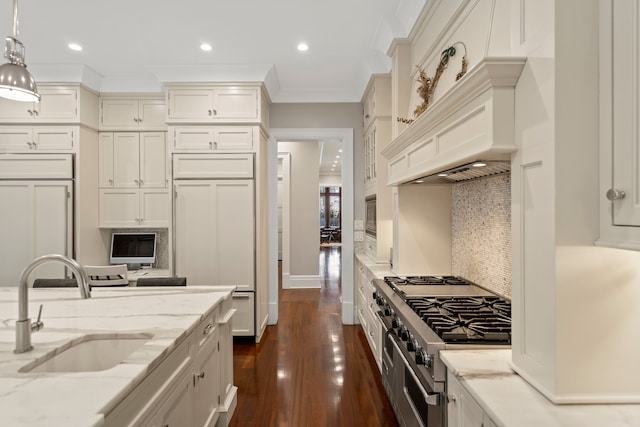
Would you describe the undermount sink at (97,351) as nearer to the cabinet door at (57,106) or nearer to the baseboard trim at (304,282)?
the cabinet door at (57,106)

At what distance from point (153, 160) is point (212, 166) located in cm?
85

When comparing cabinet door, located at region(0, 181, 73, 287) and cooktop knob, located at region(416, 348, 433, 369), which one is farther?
cabinet door, located at region(0, 181, 73, 287)

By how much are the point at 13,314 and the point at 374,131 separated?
3.32 m

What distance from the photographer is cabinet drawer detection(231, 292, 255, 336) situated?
12.4ft

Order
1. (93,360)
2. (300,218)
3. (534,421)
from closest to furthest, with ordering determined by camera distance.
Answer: (534,421), (93,360), (300,218)

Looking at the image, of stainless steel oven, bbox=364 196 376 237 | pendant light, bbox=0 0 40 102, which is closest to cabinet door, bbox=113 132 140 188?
pendant light, bbox=0 0 40 102

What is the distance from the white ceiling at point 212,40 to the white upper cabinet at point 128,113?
0.14 meters

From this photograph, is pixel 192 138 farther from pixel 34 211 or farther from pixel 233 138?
pixel 34 211

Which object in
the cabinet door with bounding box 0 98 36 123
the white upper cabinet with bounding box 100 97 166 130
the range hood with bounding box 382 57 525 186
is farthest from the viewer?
the white upper cabinet with bounding box 100 97 166 130

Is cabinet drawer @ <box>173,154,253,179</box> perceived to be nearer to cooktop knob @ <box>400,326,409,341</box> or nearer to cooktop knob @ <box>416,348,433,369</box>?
cooktop knob @ <box>400,326,409,341</box>

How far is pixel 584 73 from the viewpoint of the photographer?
1.05 metres

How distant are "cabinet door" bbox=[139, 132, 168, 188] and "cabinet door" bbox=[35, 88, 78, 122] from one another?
0.71m

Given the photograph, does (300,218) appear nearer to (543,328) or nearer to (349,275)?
(349,275)

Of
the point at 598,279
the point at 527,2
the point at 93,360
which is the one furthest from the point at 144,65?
the point at 598,279
